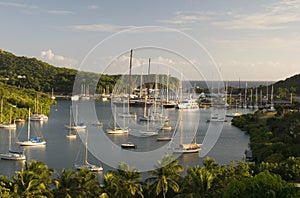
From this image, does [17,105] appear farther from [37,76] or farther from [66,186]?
[37,76]

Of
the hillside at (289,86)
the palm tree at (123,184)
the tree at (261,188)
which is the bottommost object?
the palm tree at (123,184)

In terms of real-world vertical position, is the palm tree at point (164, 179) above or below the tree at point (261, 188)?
below

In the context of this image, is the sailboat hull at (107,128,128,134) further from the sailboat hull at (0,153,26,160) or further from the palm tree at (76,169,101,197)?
the palm tree at (76,169,101,197)

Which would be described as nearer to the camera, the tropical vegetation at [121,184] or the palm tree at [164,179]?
the tropical vegetation at [121,184]

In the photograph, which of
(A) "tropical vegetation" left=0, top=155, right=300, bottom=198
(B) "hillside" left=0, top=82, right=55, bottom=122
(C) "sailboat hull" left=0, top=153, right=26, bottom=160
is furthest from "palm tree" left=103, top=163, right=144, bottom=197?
(B) "hillside" left=0, top=82, right=55, bottom=122

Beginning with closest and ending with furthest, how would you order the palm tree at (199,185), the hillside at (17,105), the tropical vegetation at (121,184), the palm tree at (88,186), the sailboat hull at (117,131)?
1. the tropical vegetation at (121,184)
2. the palm tree at (199,185)
3. the palm tree at (88,186)
4. the sailboat hull at (117,131)
5. the hillside at (17,105)

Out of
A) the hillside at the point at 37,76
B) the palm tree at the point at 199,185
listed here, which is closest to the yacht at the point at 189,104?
the hillside at the point at 37,76

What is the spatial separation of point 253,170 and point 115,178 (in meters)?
4.63

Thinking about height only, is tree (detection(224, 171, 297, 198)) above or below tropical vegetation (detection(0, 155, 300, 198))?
above

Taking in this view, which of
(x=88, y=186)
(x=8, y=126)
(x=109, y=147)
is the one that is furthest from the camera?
(x=8, y=126)

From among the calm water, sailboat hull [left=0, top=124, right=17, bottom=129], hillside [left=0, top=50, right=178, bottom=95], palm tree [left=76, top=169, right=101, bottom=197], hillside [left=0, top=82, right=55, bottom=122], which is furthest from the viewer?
hillside [left=0, top=50, right=178, bottom=95]

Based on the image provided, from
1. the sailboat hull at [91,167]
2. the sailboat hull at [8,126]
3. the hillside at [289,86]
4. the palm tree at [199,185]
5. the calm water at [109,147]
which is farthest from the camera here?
the hillside at [289,86]

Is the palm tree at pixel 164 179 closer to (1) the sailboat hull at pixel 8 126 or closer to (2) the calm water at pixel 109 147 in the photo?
(2) the calm water at pixel 109 147

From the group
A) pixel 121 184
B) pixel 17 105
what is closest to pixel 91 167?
pixel 121 184
